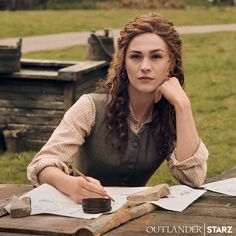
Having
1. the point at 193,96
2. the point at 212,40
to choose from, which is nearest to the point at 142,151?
the point at 193,96

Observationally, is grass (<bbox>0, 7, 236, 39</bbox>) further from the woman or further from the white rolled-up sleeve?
the white rolled-up sleeve

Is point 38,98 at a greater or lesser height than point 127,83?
lesser

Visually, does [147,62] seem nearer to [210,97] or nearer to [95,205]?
[95,205]

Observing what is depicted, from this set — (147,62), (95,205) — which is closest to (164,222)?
(95,205)

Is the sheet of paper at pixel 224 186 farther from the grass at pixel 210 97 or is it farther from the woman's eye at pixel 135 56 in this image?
the grass at pixel 210 97

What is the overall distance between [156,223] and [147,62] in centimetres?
94

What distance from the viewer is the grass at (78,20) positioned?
20.6m

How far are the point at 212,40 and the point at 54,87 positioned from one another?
10101mm

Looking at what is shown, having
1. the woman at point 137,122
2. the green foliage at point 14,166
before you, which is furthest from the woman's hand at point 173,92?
the green foliage at point 14,166

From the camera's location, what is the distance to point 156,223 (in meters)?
2.73

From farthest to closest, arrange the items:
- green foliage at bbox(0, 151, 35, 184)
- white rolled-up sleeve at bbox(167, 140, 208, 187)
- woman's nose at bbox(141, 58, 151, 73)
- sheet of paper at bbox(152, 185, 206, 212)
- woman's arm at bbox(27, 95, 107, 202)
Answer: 1. green foliage at bbox(0, 151, 35, 184)
2. white rolled-up sleeve at bbox(167, 140, 208, 187)
3. woman's nose at bbox(141, 58, 151, 73)
4. woman's arm at bbox(27, 95, 107, 202)
5. sheet of paper at bbox(152, 185, 206, 212)

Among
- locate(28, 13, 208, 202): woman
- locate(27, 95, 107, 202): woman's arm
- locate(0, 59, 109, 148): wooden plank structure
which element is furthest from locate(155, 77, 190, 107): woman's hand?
locate(0, 59, 109, 148): wooden plank structure

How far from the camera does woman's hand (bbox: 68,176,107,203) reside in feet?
9.83

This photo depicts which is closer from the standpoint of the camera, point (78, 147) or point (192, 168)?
point (192, 168)
